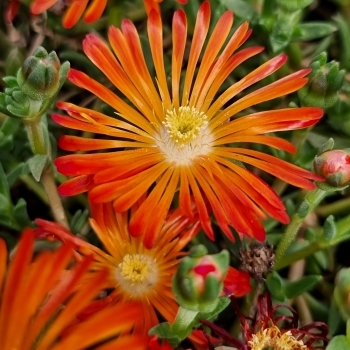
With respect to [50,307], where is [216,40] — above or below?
above

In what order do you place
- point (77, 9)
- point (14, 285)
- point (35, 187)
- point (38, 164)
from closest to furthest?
point (14, 285) → point (38, 164) → point (77, 9) → point (35, 187)

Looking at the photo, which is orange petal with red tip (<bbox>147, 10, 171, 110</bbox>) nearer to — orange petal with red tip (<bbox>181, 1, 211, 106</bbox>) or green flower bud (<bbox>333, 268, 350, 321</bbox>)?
orange petal with red tip (<bbox>181, 1, 211, 106</bbox>)

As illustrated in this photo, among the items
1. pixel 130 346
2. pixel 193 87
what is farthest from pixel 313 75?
pixel 130 346

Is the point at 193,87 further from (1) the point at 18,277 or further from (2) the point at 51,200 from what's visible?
(1) the point at 18,277

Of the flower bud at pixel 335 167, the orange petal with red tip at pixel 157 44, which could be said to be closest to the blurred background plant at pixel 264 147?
the flower bud at pixel 335 167

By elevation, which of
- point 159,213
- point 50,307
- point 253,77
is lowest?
point 50,307

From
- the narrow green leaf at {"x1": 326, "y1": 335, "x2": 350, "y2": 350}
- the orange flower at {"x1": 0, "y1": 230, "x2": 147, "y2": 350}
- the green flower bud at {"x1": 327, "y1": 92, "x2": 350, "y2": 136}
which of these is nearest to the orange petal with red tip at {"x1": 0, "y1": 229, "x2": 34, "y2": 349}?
the orange flower at {"x1": 0, "y1": 230, "x2": 147, "y2": 350}

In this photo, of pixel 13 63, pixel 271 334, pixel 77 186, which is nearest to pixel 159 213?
pixel 77 186

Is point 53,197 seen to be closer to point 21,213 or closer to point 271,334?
point 21,213
